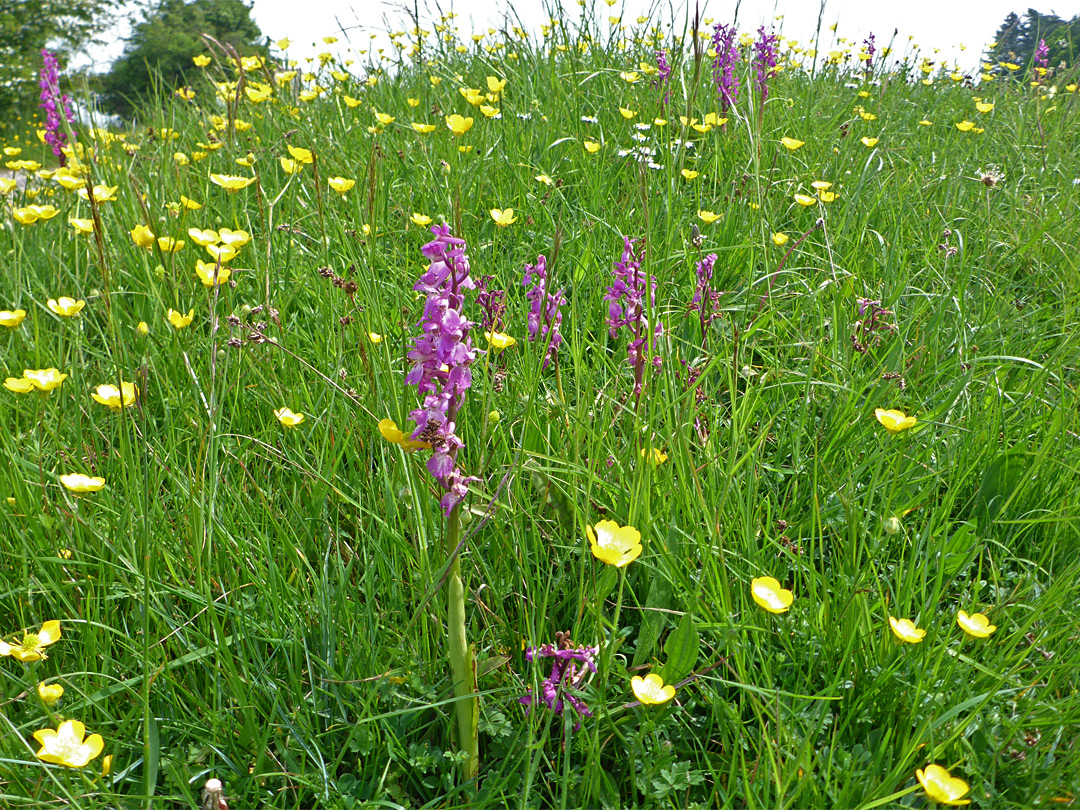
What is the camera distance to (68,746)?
1.01m

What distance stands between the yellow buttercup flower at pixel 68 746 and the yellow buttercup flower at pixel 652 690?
0.76 meters

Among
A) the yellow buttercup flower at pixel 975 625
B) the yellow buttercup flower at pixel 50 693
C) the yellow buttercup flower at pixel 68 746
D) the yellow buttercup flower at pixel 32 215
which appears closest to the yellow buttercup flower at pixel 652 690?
the yellow buttercup flower at pixel 975 625

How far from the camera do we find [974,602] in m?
1.20

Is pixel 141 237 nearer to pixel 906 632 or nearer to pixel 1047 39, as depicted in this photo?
pixel 906 632

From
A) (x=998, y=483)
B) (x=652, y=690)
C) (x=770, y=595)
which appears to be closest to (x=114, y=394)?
(x=652, y=690)

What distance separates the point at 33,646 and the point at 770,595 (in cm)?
118

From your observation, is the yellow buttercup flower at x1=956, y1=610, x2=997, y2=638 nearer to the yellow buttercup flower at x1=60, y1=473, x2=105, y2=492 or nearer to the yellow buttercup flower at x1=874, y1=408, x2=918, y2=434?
the yellow buttercup flower at x1=874, y1=408, x2=918, y2=434

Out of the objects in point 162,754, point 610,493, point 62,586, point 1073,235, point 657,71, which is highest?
point 657,71

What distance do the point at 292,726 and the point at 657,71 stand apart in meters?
3.84

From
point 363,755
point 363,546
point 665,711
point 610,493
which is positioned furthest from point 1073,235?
point 363,755

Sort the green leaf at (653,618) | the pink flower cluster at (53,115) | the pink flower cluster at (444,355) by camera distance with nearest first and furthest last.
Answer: the pink flower cluster at (444,355) → the green leaf at (653,618) → the pink flower cluster at (53,115)

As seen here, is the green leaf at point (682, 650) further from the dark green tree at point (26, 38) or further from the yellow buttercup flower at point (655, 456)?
the dark green tree at point (26, 38)

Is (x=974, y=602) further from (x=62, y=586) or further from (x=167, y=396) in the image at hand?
(x=167, y=396)

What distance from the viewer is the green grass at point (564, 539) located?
3.66 ft
